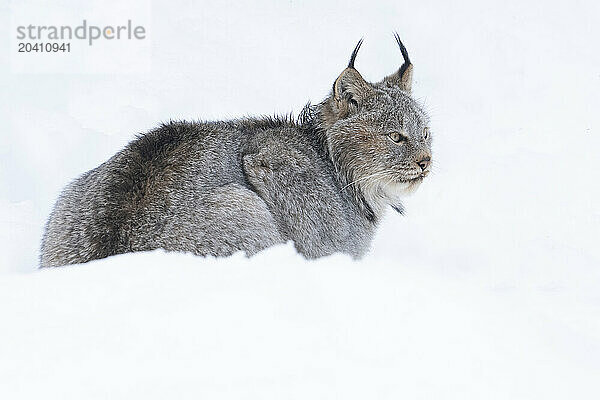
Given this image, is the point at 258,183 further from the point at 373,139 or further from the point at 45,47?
the point at 45,47

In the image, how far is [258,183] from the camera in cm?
608

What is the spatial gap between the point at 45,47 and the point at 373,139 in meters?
4.73

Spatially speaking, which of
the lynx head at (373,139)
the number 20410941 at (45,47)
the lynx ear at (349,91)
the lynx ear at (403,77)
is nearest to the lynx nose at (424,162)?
the lynx head at (373,139)

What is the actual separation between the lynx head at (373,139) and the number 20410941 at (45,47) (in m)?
4.08

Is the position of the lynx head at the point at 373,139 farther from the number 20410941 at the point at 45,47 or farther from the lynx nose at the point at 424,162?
the number 20410941 at the point at 45,47

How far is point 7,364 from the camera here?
13.0 ft

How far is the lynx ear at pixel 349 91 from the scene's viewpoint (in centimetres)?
683

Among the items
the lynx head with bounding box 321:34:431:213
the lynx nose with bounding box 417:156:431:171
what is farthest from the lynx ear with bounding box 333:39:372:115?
the lynx nose with bounding box 417:156:431:171

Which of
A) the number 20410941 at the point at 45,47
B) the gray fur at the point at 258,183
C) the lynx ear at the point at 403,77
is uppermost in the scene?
the lynx ear at the point at 403,77

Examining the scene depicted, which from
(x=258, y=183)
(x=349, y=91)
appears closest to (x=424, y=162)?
(x=349, y=91)

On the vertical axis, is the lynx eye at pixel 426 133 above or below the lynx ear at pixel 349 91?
below

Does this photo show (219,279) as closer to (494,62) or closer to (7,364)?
(7,364)

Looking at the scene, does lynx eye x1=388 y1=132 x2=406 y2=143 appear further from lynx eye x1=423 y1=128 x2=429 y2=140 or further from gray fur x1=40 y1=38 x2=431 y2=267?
lynx eye x1=423 y1=128 x2=429 y2=140

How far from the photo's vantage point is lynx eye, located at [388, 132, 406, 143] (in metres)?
6.76
